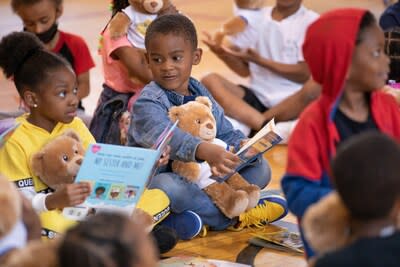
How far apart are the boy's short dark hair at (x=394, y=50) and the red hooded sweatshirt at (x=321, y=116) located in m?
1.63

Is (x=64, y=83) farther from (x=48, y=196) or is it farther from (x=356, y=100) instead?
(x=356, y=100)

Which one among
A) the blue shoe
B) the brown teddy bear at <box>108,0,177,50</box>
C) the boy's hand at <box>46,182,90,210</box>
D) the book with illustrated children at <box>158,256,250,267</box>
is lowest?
the book with illustrated children at <box>158,256,250,267</box>

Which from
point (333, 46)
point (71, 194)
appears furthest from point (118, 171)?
point (333, 46)

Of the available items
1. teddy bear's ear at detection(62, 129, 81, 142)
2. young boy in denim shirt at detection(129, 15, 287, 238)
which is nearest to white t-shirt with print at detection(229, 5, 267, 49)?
young boy in denim shirt at detection(129, 15, 287, 238)

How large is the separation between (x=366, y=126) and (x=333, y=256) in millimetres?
641

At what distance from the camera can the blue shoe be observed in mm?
2951

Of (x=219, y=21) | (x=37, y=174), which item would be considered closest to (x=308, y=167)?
(x=37, y=174)

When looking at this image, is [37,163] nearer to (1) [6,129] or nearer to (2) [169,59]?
(1) [6,129]

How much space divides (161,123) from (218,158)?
0.95 feet

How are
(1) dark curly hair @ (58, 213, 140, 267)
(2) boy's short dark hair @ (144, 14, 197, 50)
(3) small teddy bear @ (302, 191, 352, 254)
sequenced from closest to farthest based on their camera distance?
(1) dark curly hair @ (58, 213, 140, 267) → (3) small teddy bear @ (302, 191, 352, 254) → (2) boy's short dark hair @ (144, 14, 197, 50)

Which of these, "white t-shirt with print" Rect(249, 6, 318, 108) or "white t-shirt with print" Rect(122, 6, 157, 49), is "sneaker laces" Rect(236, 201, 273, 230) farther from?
"white t-shirt with print" Rect(249, 6, 318, 108)

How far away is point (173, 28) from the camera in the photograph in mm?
2953

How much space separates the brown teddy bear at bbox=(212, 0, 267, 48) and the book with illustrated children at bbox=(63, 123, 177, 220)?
1.83 m

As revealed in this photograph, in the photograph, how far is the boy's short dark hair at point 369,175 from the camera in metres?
1.60
